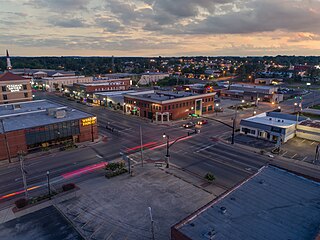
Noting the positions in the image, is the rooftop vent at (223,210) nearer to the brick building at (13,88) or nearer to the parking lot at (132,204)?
the parking lot at (132,204)

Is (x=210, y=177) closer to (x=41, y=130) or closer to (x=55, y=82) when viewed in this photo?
(x=41, y=130)

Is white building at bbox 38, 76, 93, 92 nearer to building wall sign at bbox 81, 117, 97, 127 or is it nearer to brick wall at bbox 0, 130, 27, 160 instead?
building wall sign at bbox 81, 117, 97, 127

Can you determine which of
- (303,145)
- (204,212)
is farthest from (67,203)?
(303,145)

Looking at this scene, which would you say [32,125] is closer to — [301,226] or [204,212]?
[204,212]

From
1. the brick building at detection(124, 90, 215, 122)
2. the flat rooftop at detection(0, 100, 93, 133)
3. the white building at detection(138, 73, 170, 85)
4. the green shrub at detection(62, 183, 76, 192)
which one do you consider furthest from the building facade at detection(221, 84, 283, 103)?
the green shrub at detection(62, 183, 76, 192)

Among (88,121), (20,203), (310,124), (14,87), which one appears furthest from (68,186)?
(14,87)

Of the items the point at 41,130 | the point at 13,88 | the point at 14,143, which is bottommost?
the point at 14,143
